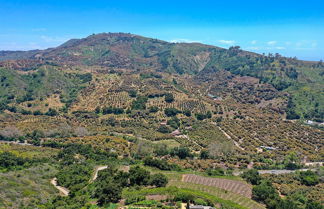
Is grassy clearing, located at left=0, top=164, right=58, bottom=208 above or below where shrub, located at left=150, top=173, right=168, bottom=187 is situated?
below

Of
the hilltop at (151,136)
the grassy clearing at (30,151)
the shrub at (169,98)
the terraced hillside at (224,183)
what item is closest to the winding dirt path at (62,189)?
the hilltop at (151,136)

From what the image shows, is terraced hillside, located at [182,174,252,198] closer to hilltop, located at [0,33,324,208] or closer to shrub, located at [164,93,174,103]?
hilltop, located at [0,33,324,208]

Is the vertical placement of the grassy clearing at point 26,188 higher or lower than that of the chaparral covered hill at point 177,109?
lower

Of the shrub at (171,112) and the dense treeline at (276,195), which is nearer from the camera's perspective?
the dense treeline at (276,195)

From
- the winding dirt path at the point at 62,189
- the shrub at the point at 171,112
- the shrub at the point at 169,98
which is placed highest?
the shrub at the point at 169,98

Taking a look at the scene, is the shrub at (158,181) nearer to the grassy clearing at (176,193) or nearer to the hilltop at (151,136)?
the hilltop at (151,136)

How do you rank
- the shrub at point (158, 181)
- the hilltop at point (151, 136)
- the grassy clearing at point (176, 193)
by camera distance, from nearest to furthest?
the grassy clearing at point (176, 193), the shrub at point (158, 181), the hilltop at point (151, 136)

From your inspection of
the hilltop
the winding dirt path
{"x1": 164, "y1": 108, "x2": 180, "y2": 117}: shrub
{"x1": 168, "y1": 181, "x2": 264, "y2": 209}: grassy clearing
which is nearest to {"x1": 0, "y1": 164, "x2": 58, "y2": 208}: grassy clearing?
the hilltop

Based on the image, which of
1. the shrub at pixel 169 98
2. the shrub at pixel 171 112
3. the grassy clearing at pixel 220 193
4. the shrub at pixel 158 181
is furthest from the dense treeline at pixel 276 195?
the shrub at pixel 169 98

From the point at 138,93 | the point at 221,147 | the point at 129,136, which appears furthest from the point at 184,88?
the point at 221,147

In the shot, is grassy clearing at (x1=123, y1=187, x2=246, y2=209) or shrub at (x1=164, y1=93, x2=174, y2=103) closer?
A: grassy clearing at (x1=123, y1=187, x2=246, y2=209)

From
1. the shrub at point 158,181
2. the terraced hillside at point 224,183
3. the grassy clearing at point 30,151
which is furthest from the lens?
the grassy clearing at point 30,151
